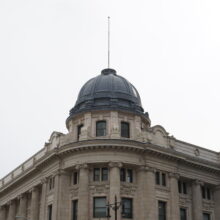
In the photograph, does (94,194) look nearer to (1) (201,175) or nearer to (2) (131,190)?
(2) (131,190)

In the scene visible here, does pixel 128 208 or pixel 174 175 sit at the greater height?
pixel 174 175

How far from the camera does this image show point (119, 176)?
53.5 metres

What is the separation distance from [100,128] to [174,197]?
1187 cm

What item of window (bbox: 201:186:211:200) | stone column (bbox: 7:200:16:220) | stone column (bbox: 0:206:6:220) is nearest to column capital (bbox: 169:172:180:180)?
window (bbox: 201:186:211:200)

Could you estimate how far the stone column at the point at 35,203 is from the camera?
200 feet

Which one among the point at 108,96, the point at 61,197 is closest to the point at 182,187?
the point at 108,96

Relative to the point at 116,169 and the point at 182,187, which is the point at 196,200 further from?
the point at 116,169

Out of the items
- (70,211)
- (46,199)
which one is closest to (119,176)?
(70,211)

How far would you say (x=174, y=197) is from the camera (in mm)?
56500

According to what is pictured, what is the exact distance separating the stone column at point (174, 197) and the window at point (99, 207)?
8292 mm

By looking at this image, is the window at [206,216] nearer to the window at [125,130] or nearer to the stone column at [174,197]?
the stone column at [174,197]

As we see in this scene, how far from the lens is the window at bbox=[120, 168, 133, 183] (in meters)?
54.7

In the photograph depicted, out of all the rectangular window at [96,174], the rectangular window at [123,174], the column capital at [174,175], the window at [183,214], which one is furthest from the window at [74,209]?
the window at [183,214]

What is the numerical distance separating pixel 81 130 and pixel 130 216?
38.7 feet
